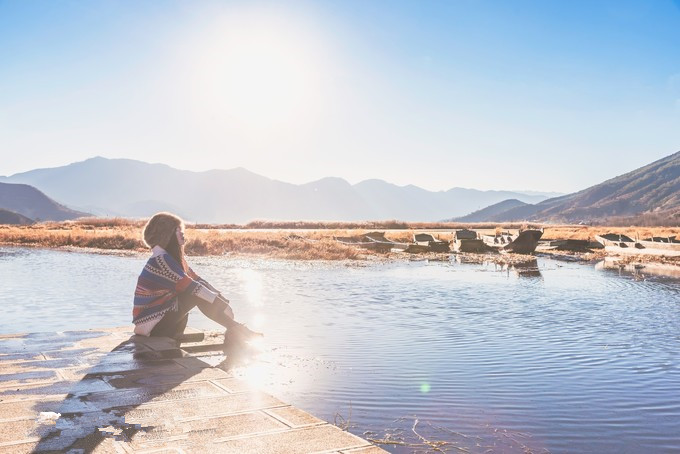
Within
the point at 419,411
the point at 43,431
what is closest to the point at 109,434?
the point at 43,431

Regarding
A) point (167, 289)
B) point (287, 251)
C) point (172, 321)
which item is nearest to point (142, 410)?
point (167, 289)

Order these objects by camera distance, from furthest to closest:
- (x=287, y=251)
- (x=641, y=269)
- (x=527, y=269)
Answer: (x=287, y=251) < (x=641, y=269) < (x=527, y=269)

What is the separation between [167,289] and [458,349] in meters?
5.25

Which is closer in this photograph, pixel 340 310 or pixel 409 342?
pixel 409 342

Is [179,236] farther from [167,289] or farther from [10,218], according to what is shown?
[10,218]

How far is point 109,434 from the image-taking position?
4785 millimetres

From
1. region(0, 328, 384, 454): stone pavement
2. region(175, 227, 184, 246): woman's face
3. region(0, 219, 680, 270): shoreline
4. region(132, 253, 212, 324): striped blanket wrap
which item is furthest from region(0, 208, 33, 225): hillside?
region(0, 328, 384, 454): stone pavement

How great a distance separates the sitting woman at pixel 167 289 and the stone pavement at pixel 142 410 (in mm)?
990

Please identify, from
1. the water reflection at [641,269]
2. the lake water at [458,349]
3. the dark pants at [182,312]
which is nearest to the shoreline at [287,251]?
the water reflection at [641,269]

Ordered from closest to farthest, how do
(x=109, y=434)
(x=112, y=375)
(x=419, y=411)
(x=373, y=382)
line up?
(x=109, y=434) → (x=112, y=375) → (x=419, y=411) → (x=373, y=382)

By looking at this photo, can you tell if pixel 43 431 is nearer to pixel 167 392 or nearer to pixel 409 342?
pixel 167 392

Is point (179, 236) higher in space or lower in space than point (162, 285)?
higher

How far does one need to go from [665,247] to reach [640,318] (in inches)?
949

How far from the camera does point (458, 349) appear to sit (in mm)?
11336
